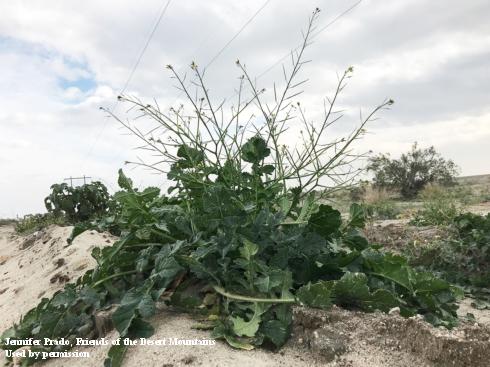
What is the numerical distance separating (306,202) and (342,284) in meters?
0.53

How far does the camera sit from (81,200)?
8.18 m

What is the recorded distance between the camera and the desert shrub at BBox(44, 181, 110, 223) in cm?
811

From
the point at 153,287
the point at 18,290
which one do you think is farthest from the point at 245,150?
A: the point at 18,290

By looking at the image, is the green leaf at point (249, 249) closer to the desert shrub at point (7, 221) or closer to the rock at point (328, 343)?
the rock at point (328, 343)

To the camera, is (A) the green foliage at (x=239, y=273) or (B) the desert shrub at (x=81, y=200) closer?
(A) the green foliage at (x=239, y=273)

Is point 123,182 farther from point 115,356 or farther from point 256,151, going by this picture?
point 115,356

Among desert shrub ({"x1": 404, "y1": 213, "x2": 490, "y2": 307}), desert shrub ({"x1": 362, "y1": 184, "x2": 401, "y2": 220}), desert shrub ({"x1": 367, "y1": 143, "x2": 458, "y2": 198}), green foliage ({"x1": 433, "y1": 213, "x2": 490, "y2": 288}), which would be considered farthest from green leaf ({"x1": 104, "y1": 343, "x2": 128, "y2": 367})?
desert shrub ({"x1": 367, "y1": 143, "x2": 458, "y2": 198})

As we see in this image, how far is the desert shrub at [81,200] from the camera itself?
8.11 meters

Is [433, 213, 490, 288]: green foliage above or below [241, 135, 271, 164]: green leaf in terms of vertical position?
below

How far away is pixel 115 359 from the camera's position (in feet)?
5.93

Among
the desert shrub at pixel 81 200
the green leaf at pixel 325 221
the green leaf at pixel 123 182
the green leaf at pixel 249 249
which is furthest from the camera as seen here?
the desert shrub at pixel 81 200

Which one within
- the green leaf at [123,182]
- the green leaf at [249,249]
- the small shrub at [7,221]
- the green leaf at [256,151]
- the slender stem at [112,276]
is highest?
the small shrub at [7,221]

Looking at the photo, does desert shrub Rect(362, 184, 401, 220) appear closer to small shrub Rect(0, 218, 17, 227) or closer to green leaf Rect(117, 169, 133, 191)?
green leaf Rect(117, 169, 133, 191)

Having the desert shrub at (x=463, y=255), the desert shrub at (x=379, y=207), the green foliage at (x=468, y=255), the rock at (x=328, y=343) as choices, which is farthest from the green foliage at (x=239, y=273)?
the desert shrub at (x=379, y=207)
